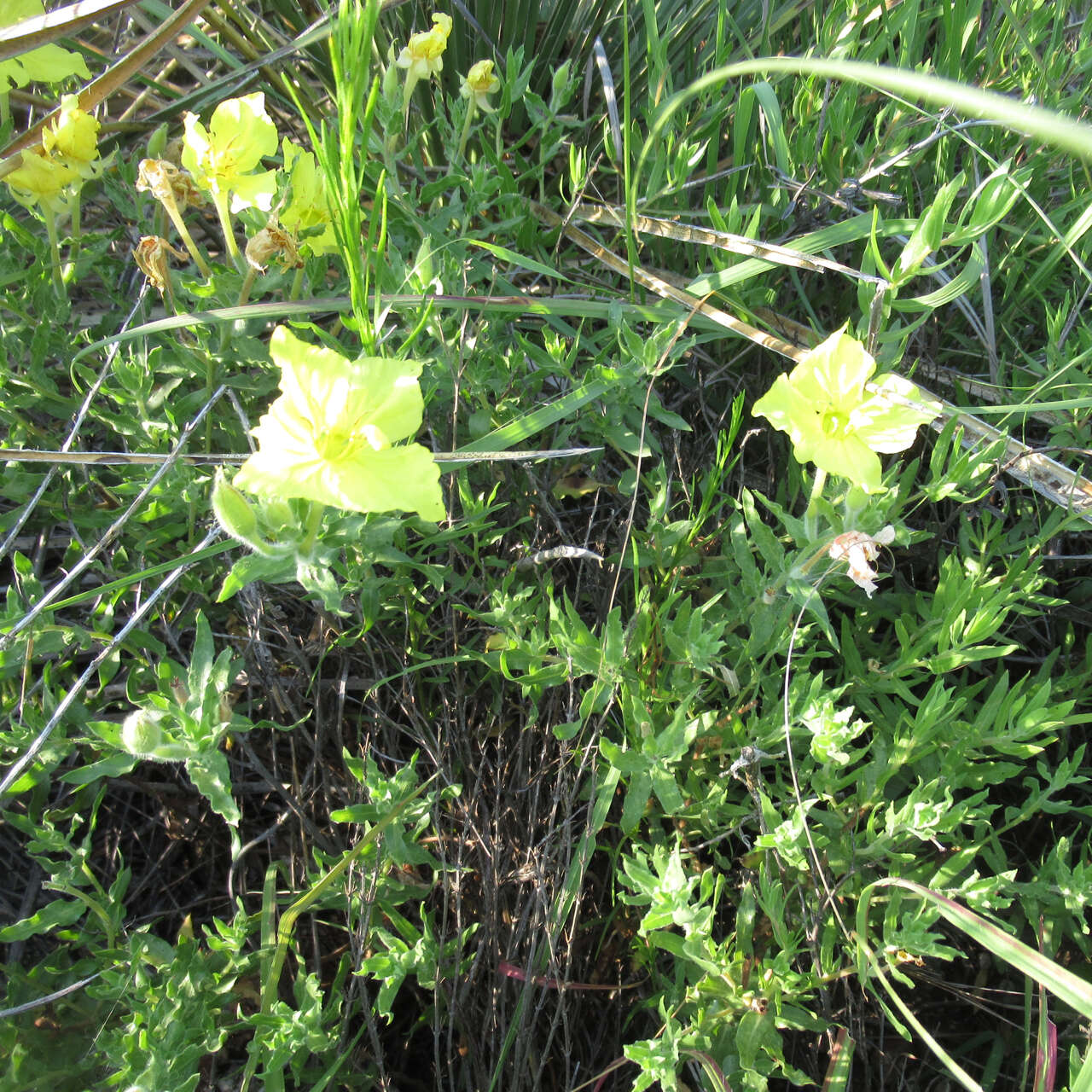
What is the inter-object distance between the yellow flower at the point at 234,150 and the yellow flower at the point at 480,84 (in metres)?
0.53

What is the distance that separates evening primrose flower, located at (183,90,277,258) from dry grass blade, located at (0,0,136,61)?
0.25m

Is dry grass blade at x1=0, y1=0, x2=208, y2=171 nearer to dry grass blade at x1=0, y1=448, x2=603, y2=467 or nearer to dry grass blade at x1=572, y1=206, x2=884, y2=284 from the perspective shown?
dry grass blade at x1=0, y1=448, x2=603, y2=467

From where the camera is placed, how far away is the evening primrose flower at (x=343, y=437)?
1.44 m

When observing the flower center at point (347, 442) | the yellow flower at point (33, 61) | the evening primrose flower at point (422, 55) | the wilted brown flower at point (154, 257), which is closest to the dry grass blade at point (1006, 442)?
the evening primrose flower at point (422, 55)

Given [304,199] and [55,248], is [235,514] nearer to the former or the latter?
[304,199]

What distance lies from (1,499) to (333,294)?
1.10 m

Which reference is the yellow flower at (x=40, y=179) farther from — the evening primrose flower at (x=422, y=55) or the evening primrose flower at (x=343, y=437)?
the evening primrose flower at (x=343, y=437)

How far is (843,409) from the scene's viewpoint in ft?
5.82

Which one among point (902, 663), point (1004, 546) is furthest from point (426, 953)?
point (1004, 546)

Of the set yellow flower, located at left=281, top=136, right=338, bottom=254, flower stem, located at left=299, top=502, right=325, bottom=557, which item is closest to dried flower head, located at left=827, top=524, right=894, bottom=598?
flower stem, located at left=299, top=502, right=325, bottom=557

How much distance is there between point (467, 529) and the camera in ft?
6.60

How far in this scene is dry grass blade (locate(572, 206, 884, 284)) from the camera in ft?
6.64

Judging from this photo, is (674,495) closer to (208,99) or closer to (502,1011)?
(502,1011)

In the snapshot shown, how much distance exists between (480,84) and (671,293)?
70 centimetres
